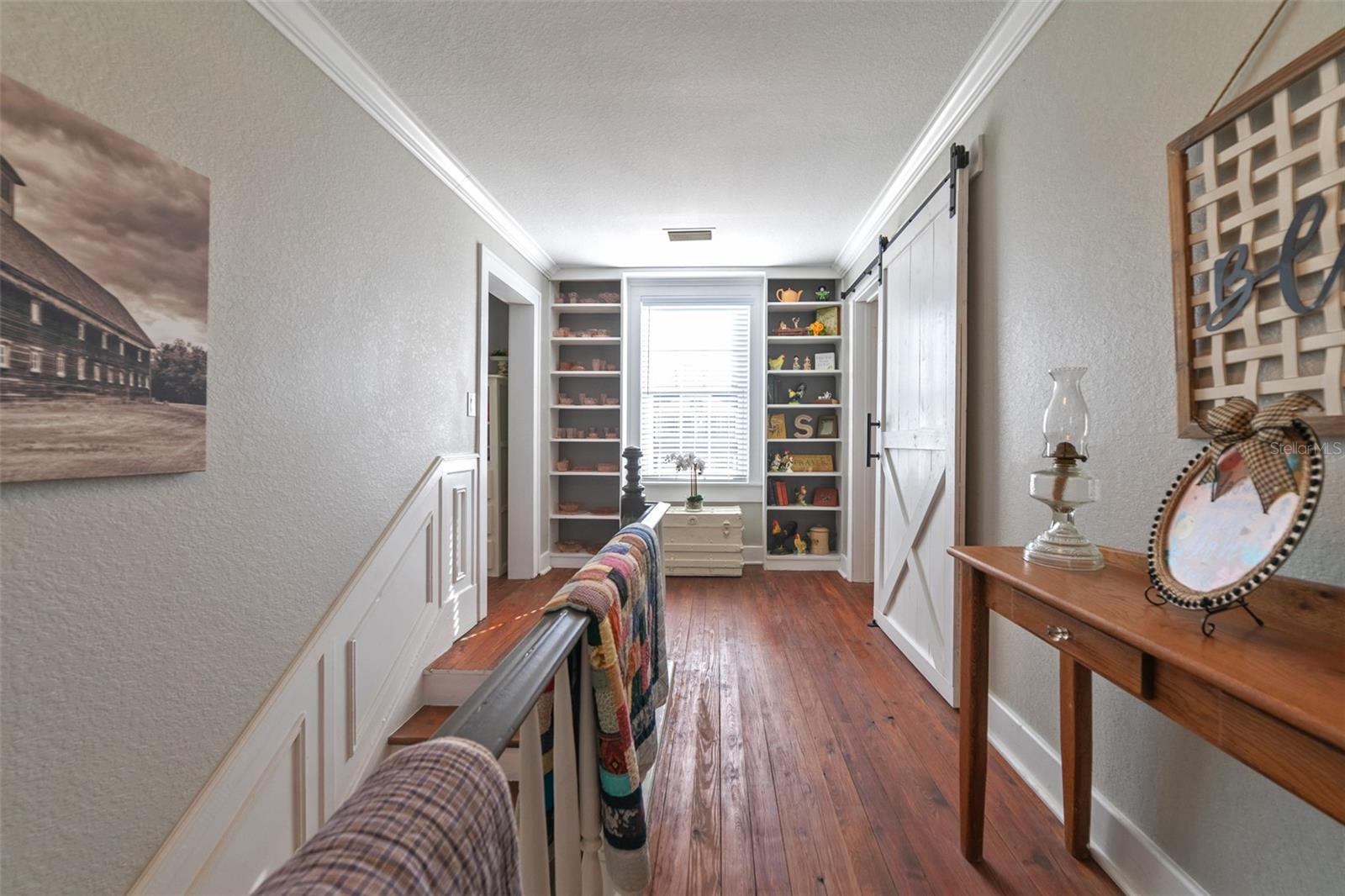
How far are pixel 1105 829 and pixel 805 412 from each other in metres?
3.59

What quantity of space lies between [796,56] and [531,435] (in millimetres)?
3132

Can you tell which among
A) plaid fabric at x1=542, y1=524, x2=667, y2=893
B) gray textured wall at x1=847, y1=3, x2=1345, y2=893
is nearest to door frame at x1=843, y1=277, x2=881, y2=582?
gray textured wall at x1=847, y1=3, x2=1345, y2=893

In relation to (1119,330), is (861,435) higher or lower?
lower

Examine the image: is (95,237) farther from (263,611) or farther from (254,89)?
(263,611)

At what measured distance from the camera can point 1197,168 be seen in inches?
45.4

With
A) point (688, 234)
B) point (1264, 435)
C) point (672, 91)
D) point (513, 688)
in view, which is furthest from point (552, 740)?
point (688, 234)

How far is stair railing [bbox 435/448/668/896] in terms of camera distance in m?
0.61

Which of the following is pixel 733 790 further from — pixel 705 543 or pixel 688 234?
pixel 688 234

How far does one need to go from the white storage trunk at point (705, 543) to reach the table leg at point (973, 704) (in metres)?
2.89

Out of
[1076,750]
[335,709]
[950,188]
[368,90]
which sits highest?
[368,90]

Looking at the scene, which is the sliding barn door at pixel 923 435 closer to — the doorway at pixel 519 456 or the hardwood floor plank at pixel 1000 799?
the hardwood floor plank at pixel 1000 799

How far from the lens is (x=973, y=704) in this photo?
4.73ft

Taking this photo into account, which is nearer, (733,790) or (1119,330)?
(1119,330)

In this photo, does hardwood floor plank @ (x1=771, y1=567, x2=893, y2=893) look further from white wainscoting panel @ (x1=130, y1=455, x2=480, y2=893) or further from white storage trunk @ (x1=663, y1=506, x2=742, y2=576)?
white wainscoting panel @ (x1=130, y1=455, x2=480, y2=893)
